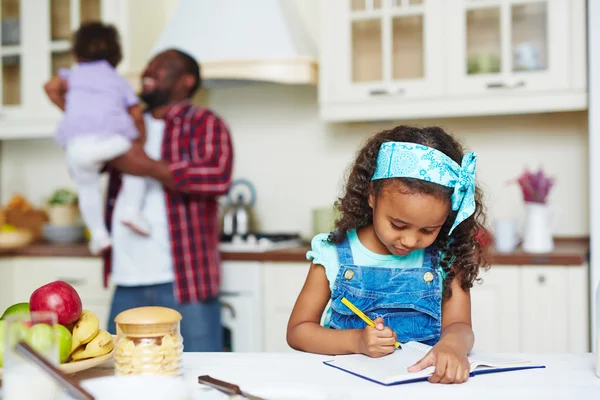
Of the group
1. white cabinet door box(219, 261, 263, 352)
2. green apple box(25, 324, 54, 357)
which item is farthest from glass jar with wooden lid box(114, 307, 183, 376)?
white cabinet door box(219, 261, 263, 352)

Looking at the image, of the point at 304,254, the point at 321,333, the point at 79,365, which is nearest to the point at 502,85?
the point at 304,254

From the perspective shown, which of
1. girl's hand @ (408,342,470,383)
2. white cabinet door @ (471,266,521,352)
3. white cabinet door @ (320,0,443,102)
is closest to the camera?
girl's hand @ (408,342,470,383)

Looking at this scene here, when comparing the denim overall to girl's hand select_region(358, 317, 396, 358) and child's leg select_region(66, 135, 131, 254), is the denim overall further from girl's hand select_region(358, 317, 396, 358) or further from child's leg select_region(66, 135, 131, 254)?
child's leg select_region(66, 135, 131, 254)

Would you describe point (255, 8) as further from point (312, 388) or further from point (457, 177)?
point (312, 388)

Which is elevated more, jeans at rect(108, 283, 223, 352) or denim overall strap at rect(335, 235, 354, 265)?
denim overall strap at rect(335, 235, 354, 265)

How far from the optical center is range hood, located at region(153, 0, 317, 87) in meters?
2.95

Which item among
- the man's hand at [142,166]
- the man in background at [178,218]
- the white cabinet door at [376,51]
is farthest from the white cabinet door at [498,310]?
the man's hand at [142,166]

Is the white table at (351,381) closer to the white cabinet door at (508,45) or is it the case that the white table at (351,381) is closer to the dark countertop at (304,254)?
the dark countertop at (304,254)

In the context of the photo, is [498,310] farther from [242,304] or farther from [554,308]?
[242,304]

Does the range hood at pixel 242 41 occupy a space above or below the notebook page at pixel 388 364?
above

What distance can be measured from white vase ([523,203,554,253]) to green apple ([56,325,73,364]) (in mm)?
2026

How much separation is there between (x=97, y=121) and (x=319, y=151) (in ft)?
4.01

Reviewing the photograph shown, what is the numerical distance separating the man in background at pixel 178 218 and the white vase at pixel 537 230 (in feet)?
3.74

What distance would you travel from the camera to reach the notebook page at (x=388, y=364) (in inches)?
44.3
